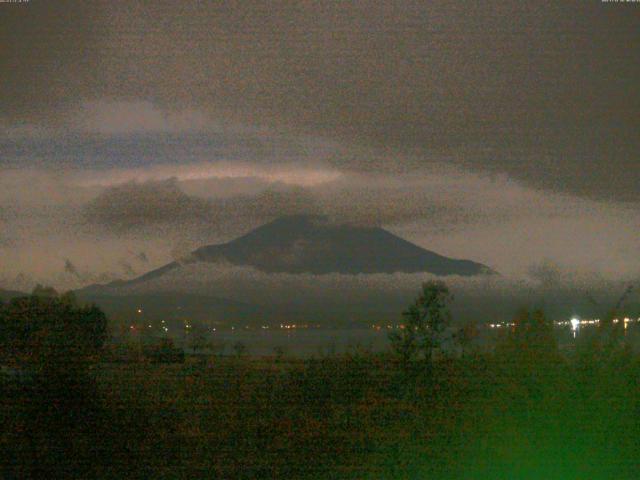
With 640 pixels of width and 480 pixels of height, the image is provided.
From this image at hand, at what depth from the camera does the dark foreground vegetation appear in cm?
543

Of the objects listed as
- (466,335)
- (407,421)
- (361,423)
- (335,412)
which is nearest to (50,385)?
(335,412)

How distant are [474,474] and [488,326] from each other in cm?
176

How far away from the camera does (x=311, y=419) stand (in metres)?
6.09

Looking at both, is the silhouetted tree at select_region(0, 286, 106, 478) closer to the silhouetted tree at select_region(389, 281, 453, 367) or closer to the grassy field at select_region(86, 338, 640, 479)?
the grassy field at select_region(86, 338, 640, 479)

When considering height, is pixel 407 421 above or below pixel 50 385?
below

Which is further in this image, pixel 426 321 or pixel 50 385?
pixel 426 321

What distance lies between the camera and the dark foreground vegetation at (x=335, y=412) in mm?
5426

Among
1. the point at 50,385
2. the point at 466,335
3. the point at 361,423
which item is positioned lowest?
the point at 361,423

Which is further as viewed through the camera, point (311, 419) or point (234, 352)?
point (234, 352)

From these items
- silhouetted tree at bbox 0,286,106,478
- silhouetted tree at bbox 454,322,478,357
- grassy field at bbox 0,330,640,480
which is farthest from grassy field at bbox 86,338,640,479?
silhouetted tree at bbox 0,286,106,478

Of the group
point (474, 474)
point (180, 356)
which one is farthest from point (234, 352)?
point (474, 474)

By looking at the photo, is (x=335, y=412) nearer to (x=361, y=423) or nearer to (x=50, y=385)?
(x=361, y=423)

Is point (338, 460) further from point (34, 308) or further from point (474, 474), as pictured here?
point (34, 308)

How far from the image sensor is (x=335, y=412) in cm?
611
